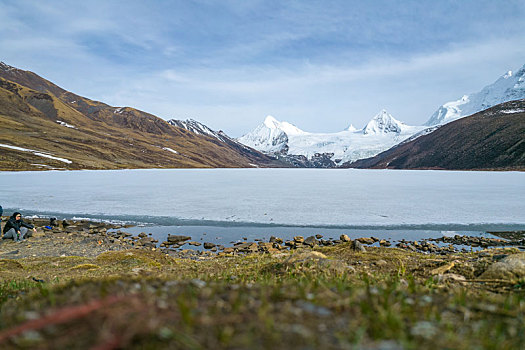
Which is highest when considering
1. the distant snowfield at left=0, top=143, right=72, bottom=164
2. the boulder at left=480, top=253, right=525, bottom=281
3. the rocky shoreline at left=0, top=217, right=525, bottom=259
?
the distant snowfield at left=0, top=143, right=72, bottom=164

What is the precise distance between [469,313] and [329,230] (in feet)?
73.1

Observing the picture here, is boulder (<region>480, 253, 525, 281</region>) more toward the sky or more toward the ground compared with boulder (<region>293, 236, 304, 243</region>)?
more toward the sky

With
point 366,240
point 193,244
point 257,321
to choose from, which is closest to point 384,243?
point 366,240

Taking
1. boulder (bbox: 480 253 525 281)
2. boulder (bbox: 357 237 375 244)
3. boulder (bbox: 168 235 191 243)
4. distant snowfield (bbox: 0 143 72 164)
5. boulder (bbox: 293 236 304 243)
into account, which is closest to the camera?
boulder (bbox: 480 253 525 281)

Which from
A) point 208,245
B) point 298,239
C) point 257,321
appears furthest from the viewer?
point 298,239

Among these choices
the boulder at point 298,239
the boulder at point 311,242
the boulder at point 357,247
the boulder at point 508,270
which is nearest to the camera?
the boulder at point 508,270

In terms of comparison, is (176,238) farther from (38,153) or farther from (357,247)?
→ (38,153)

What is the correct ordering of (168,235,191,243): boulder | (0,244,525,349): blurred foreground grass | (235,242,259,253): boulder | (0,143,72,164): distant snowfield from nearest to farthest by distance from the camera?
(0,244,525,349): blurred foreground grass, (235,242,259,253): boulder, (168,235,191,243): boulder, (0,143,72,164): distant snowfield

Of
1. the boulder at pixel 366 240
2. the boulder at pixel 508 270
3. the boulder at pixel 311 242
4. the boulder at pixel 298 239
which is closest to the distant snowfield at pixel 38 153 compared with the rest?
the boulder at pixel 298 239

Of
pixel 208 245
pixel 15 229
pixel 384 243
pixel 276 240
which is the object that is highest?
pixel 384 243

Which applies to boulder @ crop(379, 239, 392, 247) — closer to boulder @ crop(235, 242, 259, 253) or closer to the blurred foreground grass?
boulder @ crop(235, 242, 259, 253)

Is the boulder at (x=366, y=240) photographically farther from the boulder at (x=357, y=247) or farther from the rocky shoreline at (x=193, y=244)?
the boulder at (x=357, y=247)

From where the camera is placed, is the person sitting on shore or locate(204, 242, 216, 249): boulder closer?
locate(204, 242, 216, 249): boulder

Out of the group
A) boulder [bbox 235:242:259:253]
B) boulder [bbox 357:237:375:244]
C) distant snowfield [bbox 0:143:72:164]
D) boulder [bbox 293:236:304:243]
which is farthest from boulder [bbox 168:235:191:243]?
distant snowfield [bbox 0:143:72:164]
